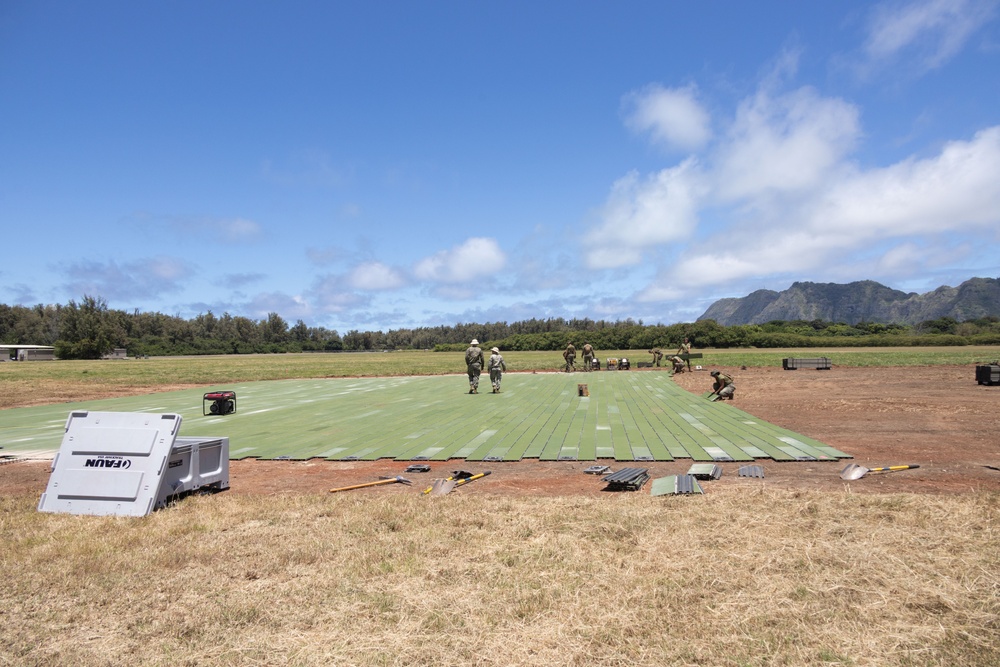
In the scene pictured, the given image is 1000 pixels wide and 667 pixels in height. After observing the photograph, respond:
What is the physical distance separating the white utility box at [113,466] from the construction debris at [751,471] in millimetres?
6269

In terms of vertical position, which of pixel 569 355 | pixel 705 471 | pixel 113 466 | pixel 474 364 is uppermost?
pixel 474 364

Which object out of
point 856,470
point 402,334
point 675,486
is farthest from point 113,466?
point 402,334

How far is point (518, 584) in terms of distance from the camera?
3.79 metres

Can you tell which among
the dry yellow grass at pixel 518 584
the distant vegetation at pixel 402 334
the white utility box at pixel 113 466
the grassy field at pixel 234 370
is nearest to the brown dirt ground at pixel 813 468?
the dry yellow grass at pixel 518 584

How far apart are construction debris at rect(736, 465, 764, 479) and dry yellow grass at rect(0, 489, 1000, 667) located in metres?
1.17

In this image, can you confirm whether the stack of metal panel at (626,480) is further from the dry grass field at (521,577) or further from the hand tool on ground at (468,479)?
the hand tool on ground at (468,479)

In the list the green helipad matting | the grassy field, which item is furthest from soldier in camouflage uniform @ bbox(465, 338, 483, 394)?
the grassy field

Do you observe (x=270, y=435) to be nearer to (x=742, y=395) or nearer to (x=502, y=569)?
(x=502, y=569)

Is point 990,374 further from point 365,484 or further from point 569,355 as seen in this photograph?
point 365,484

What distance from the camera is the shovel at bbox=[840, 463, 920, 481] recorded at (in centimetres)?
678

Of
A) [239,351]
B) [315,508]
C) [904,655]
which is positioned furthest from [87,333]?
[904,655]

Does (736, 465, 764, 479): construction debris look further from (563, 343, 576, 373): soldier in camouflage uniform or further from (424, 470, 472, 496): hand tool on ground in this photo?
(563, 343, 576, 373): soldier in camouflage uniform

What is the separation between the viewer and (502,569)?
13.3 ft

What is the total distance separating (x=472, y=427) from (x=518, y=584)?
25.0 ft
